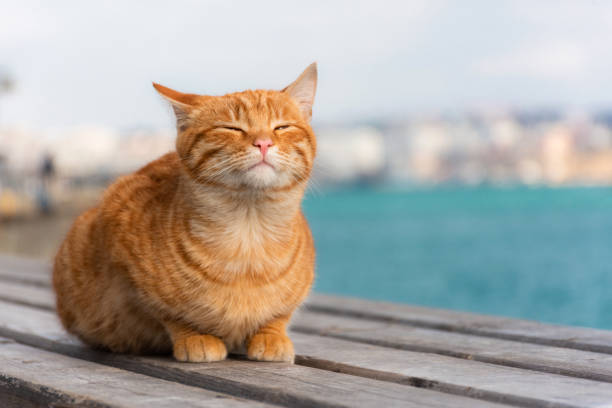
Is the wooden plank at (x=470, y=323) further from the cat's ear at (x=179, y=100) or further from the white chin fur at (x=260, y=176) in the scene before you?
the cat's ear at (x=179, y=100)

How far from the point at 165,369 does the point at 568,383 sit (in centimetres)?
78

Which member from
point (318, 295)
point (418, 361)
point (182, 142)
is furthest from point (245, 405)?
point (318, 295)

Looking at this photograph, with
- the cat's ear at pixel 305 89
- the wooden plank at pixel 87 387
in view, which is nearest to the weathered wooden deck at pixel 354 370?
the wooden plank at pixel 87 387

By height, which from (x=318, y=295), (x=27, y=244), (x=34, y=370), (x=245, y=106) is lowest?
(x=34, y=370)

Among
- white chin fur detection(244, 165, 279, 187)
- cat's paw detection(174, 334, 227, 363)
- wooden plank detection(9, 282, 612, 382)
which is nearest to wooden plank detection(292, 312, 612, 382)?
wooden plank detection(9, 282, 612, 382)

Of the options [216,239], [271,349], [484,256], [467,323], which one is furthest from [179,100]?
[484,256]

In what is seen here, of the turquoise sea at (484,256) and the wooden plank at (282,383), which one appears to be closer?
the wooden plank at (282,383)

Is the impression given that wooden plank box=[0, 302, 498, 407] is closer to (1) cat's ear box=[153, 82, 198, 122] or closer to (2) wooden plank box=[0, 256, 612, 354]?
(1) cat's ear box=[153, 82, 198, 122]

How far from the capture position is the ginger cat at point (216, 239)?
4.92ft

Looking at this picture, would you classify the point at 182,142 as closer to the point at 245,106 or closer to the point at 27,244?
the point at 245,106

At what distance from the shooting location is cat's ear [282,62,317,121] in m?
1.63

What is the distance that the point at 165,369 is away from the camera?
151cm

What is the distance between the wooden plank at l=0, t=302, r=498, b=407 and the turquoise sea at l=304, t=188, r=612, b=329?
1.28 ft

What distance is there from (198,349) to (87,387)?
262mm
